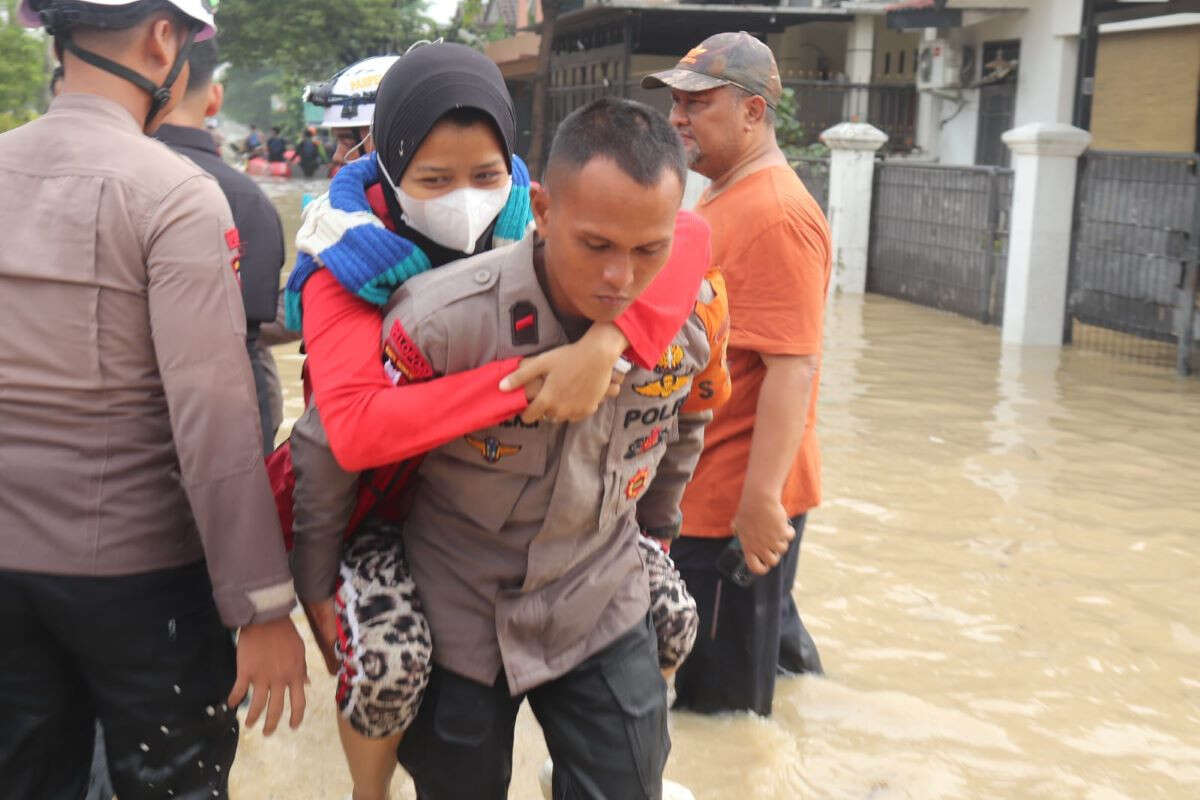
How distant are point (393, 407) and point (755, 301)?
1.49 meters

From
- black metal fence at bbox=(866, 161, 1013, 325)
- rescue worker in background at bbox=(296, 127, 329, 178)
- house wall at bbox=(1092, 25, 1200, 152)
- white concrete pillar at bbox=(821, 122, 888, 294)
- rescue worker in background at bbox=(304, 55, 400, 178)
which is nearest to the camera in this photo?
rescue worker in background at bbox=(304, 55, 400, 178)

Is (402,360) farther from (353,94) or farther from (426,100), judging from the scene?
(353,94)

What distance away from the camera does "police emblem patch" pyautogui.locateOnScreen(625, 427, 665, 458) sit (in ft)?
8.38

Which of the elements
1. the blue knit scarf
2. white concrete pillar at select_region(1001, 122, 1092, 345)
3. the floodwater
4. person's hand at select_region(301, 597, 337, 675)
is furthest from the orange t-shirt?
white concrete pillar at select_region(1001, 122, 1092, 345)

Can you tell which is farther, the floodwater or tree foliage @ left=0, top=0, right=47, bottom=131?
tree foliage @ left=0, top=0, right=47, bottom=131

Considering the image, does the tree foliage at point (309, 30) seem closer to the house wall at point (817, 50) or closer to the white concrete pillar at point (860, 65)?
the house wall at point (817, 50)

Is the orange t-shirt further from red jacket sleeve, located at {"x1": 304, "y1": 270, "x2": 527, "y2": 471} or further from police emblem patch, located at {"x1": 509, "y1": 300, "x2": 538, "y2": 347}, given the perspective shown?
red jacket sleeve, located at {"x1": 304, "y1": 270, "x2": 527, "y2": 471}

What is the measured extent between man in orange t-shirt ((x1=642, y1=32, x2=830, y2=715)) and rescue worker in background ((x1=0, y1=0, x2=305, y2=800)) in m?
1.46

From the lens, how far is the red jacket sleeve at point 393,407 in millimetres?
2236

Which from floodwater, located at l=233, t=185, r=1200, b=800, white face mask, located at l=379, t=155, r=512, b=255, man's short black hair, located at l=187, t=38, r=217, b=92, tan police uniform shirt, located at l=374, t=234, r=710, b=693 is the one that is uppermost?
man's short black hair, located at l=187, t=38, r=217, b=92

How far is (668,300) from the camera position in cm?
246

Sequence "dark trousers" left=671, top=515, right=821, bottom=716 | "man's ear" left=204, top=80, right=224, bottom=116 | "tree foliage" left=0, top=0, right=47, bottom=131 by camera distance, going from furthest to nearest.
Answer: "tree foliage" left=0, top=0, right=47, bottom=131
"man's ear" left=204, top=80, right=224, bottom=116
"dark trousers" left=671, top=515, right=821, bottom=716

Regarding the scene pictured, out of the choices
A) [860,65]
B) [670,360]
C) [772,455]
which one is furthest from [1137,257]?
[860,65]

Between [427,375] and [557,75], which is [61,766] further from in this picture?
[557,75]
